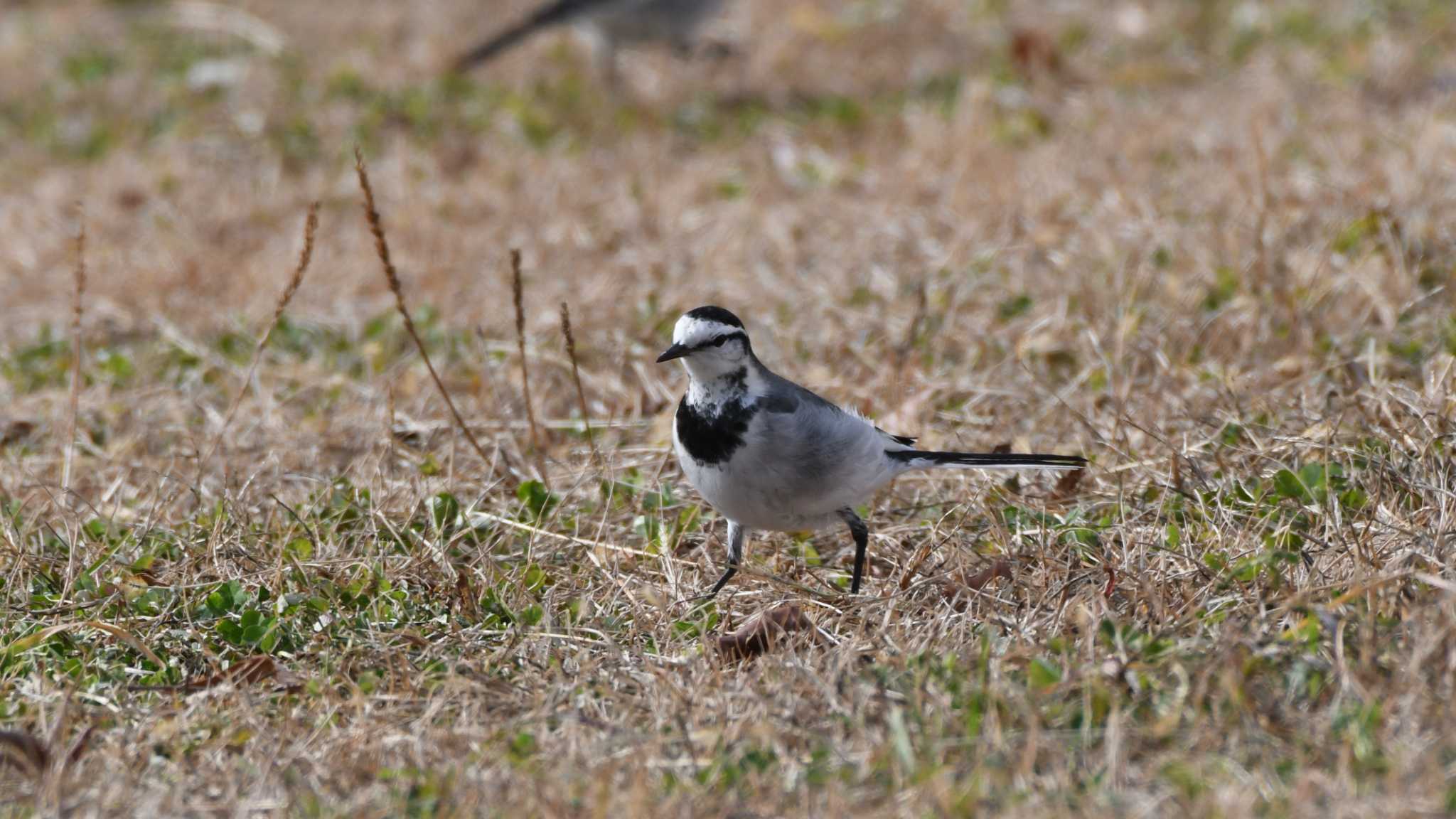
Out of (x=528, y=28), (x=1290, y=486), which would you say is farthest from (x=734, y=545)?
(x=528, y=28)

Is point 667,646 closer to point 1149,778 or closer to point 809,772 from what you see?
point 809,772

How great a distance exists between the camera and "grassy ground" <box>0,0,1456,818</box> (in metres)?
2.91

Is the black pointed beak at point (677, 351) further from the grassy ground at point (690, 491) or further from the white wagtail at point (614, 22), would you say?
the white wagtail at point (614, 22)

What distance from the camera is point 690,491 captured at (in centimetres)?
449

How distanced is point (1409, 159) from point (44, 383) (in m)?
5.49

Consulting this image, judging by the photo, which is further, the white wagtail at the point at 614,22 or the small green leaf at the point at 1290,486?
the white wagtail at the point at 614,22

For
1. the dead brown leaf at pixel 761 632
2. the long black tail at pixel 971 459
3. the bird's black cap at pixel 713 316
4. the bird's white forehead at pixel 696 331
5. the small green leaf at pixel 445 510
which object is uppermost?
the bird's black cap at pixel 713 316

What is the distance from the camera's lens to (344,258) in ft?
23.4

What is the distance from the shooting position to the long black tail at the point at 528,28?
32.5 ft

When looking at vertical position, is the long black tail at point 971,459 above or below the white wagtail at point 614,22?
below

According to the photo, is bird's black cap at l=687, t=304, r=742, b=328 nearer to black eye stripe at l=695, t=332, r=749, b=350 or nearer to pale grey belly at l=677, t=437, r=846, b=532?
black eye stripe at l=695, t=332, r=749, b=350

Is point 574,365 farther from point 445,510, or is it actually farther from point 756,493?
point 756,493

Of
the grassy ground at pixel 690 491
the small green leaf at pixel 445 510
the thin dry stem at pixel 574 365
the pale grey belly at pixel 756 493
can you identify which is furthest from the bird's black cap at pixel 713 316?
the small green leaf at pixel 445 510

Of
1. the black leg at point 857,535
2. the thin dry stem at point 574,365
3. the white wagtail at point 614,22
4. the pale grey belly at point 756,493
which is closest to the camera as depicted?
the pale grey belly at point 756,493
